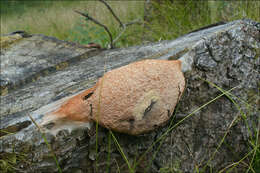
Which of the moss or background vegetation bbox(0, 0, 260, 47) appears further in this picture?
background vegetation bbox(0, 0, 260, 47)

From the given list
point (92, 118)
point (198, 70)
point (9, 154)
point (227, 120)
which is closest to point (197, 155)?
point (227, 120)

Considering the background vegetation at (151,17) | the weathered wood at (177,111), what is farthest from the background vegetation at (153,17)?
the weathered wood at (177,111)

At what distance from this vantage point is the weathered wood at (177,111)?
0.96 metres

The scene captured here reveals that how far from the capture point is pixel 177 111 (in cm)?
117

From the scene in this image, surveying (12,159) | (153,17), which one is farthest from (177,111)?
(153,17)

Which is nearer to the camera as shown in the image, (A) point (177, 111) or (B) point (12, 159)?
(B) point (12, 159)

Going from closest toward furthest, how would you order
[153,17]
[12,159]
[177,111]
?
1. [12,159]
2. [177,111]
3. [153,17]

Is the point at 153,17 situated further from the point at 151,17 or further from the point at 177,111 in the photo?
the point at 177,111

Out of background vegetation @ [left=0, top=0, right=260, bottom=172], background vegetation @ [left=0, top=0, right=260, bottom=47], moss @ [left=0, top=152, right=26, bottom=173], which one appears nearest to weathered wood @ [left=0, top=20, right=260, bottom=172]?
moss @ [left=0, top=152, right=26, bottom=173]

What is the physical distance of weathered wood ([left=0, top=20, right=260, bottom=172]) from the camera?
0.96 meters

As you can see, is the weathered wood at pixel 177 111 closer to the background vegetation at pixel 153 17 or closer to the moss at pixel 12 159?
the moss at pixel 12 159

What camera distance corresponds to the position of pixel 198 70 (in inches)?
47.4

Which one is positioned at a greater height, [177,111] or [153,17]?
[153,17]

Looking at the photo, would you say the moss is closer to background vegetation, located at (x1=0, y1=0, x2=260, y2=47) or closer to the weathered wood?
the weathered wood
